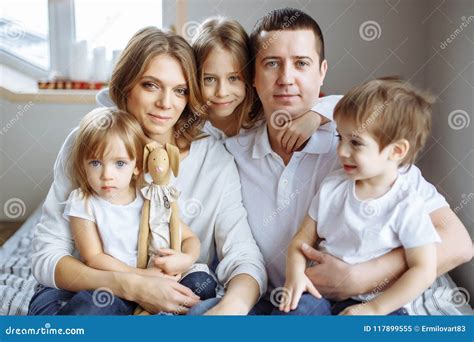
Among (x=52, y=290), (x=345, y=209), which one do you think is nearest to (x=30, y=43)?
(x=52, y=290)

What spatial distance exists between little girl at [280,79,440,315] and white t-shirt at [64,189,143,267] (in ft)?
0.90

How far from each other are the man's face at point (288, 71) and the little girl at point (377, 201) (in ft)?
0.41

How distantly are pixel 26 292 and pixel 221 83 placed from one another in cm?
61

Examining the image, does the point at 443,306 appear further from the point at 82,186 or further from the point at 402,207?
the point at 82,186

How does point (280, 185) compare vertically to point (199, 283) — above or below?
above

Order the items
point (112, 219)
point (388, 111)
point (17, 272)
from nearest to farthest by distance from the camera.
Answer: point (388, 111) → point (112, 219) → point (17, 272)

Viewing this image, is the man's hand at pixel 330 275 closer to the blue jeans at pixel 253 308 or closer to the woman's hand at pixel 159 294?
the blue jeans at pixel 253 308

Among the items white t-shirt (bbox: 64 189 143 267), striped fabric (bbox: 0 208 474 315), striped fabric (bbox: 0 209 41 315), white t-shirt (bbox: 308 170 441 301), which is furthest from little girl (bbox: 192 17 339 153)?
striped fabric (bbox: 0 209 41 315)

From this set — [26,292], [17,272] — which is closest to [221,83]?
[26,292]

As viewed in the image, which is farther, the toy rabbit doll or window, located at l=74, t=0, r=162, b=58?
window, located at l=74, t=0, r=162, b=58

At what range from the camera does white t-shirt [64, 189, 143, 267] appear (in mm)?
1056

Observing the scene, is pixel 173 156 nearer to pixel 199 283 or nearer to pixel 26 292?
pixel 199 283

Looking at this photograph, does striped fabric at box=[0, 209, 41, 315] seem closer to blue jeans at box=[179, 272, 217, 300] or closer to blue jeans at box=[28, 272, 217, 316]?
blue jeans at box=[28, 272, 217, 316]

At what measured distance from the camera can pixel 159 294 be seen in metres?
1.05
